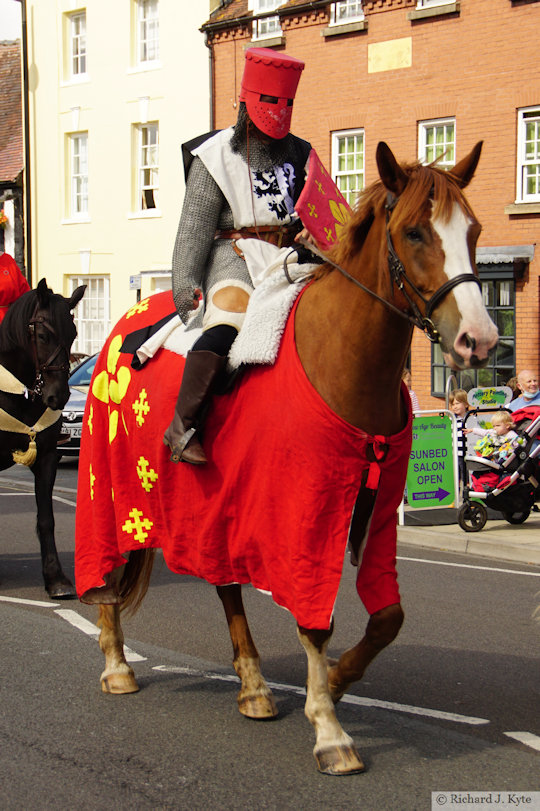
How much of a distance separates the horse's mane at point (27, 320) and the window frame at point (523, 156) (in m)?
14.0

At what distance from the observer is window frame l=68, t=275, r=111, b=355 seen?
28.6m

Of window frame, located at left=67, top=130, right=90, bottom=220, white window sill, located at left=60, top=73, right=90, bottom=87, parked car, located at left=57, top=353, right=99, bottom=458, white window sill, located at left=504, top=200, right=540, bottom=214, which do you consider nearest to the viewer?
parked car, located at left=57, top=353, right=99, bottom=458

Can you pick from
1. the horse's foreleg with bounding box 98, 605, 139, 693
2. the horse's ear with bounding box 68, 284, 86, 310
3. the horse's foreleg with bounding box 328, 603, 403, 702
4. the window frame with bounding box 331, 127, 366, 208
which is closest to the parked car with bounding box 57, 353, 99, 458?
the window frame with bounding box 331, 127, 366, 208

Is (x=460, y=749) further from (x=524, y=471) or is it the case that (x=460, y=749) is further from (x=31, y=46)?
(x=31, y=46)

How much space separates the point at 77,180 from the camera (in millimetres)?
29438

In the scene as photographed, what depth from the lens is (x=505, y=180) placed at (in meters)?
19.9

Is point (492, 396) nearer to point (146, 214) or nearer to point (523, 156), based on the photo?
point (523, 156)

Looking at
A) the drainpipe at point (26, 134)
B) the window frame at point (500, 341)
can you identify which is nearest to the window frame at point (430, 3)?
the window frame at point (500, 341)

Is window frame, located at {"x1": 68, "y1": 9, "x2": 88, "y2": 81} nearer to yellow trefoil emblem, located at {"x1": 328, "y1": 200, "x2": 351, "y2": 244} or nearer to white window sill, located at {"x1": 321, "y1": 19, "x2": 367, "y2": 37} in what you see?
white window sill, located at {"x1": 321, "y1": 19, "x2": 367, "y2": 37}

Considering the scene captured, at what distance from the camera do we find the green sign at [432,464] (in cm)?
1158

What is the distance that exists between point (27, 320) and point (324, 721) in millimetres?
4597

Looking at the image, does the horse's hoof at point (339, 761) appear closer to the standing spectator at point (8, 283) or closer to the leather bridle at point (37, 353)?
the leather bridle at point (37, 353)

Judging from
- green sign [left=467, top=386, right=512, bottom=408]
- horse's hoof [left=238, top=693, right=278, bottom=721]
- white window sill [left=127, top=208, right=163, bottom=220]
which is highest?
white window sill [left=127, top=208, right=163, bottom=220]

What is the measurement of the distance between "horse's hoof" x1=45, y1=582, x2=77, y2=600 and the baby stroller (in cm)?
498
